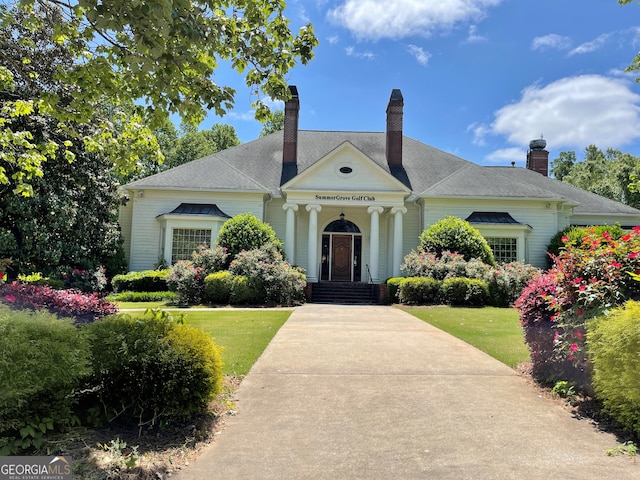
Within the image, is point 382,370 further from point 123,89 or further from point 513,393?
point 123,89

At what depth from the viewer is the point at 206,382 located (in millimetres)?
4203

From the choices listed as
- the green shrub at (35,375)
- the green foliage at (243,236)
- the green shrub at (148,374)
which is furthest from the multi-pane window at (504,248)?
the green shrub at (35,375)

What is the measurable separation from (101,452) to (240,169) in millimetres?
20804

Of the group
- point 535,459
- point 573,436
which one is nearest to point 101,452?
point 535,459

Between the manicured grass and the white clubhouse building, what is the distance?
21.8 feet

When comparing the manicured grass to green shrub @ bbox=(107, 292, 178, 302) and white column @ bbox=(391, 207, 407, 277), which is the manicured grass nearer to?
white column @ bbox=(391, 207, 407, 277)

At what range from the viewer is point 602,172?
48188 millimetres

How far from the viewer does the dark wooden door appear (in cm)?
2228

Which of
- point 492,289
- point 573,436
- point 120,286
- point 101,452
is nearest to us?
point 101,452

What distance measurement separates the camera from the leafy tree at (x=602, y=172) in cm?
3447

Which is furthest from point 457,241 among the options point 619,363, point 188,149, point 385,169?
point 188,149

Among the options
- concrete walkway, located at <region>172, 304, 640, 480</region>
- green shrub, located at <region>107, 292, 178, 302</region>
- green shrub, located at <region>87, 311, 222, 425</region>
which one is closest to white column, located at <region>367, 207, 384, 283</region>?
green shrub, located at <region>107, 292, 178, 302</region>

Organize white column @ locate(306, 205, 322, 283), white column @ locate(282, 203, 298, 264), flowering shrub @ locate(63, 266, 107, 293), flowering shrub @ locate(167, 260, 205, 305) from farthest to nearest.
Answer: white column @ locate(282, 203, 298, 264)
white column @ locate(306, 205, 322, 283)
flowering shrub @ locate(63, 266, 107, 293)
flowering shrub @ locate(167, 260, 205, 305)

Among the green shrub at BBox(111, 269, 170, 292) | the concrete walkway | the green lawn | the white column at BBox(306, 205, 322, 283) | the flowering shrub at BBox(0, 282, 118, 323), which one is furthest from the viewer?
the white column at BBox(306, 205, 322, 283)
